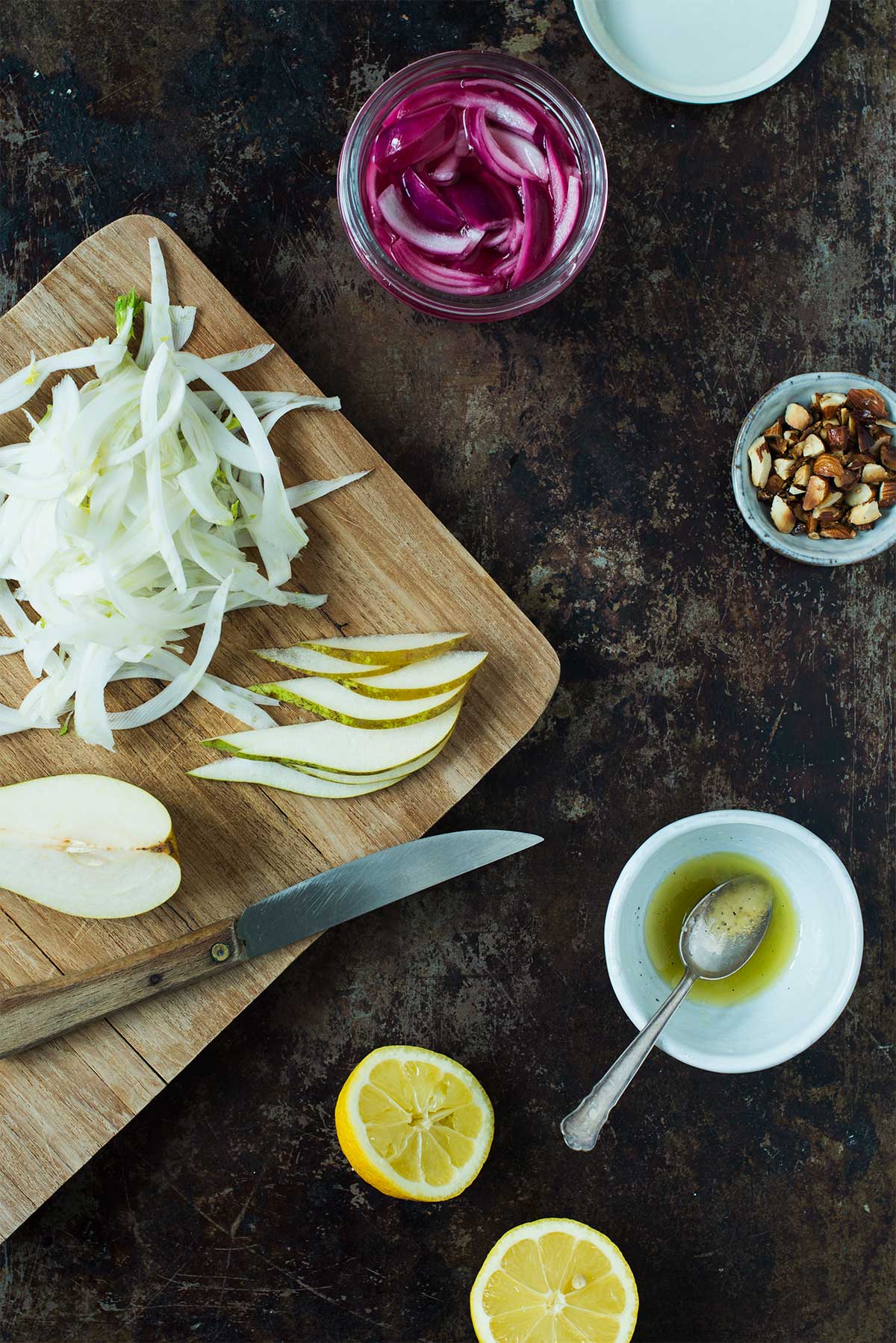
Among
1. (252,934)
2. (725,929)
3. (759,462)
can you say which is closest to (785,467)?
(759,462)

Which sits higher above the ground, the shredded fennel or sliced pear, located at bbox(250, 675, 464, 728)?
the shredded fennel

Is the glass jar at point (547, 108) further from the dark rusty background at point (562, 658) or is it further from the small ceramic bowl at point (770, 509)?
the small ceramic bowl at point (770, 509)

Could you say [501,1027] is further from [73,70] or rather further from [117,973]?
[73,70]

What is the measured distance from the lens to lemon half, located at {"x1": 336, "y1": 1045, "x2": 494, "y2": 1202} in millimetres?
1580

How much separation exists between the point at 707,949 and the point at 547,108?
Answer: 1487 millimetres

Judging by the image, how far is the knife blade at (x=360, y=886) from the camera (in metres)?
1.55

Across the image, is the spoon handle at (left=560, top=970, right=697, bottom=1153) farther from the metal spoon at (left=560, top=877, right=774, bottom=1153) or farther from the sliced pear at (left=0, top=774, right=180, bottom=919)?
the sliced pear at (left=0, top=774, right=180, bottom=919)

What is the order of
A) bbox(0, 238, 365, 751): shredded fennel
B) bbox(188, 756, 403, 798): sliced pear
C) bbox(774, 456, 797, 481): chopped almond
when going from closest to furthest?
bbox(0, 238, 365, 751): shredded fennel, bbox(188, 756, 403, 798): sliced pear, bbox(774, 456, 797, 481): chopped almond

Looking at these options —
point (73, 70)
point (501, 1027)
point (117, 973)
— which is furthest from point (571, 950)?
point (73, 70)

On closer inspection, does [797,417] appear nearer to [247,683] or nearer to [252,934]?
Answer: [247,683]

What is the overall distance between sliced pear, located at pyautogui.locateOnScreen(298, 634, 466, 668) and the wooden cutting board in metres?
0.03

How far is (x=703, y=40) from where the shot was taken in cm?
169

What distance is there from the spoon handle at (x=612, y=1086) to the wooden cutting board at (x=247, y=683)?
501 mm

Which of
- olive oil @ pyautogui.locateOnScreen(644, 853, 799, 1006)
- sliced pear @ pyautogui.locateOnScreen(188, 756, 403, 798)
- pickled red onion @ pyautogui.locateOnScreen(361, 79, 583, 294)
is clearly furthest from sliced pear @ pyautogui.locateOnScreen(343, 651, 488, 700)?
pickled red onion @ pyautogui.locateOnScreen(361, 79, 583, 294)
